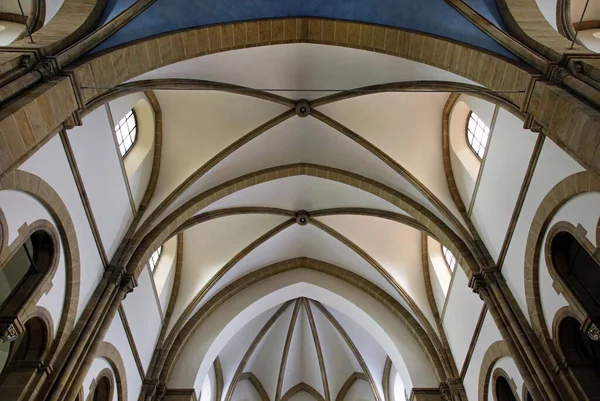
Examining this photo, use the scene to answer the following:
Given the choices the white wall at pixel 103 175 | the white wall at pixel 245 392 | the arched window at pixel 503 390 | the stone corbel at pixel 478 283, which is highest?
the white wall at pixel 245 392

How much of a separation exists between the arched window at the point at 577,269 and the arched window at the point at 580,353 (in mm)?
523

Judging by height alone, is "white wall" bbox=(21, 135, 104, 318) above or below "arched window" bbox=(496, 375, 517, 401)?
Result: above

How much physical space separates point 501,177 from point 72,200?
7599 mm

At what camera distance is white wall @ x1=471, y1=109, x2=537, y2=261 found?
8305mm

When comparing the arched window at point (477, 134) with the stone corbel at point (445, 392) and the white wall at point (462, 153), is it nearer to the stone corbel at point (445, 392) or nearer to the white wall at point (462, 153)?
the white wall at point (462, 153)

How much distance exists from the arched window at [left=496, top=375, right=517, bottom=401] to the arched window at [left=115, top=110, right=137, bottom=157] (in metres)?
8.92

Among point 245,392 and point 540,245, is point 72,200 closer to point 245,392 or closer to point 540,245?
point 540,245

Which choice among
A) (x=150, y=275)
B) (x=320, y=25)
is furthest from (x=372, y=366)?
(x=320, y=25)

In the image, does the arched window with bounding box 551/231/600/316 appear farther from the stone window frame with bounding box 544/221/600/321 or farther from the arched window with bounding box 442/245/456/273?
the arched window with bounding box 442/245/456/273

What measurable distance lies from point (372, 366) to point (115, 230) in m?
11.3

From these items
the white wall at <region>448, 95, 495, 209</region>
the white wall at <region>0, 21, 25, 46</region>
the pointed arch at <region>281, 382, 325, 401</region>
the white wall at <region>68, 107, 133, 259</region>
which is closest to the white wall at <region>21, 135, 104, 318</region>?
the white wall at <region>68, 107, 133, 259</region>

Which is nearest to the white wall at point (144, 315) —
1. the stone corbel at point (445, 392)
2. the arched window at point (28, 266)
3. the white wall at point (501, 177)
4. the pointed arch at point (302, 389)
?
the arched window at point (28, 266)

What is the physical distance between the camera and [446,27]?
319 inches

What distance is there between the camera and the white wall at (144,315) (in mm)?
10742
